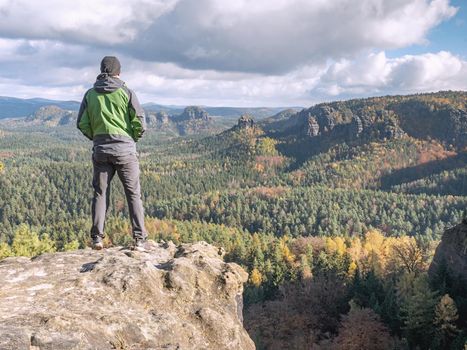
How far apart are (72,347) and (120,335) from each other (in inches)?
52.9

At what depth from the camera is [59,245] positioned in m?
114

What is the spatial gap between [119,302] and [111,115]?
567 cm

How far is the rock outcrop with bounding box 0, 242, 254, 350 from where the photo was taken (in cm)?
875

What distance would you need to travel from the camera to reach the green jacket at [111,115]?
1308 centimetres

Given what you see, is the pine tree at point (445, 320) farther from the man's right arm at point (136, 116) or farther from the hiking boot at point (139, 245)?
the man's right arm at point (136, 116)

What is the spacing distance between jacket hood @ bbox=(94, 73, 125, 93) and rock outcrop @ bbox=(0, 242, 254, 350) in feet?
16.7

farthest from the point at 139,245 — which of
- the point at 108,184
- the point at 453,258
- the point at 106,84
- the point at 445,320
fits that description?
the point at 453,258

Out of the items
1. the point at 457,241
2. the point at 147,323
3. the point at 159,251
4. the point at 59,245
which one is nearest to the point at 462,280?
the point at 457,241

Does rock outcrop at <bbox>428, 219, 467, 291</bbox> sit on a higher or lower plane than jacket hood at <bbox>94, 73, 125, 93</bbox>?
lower

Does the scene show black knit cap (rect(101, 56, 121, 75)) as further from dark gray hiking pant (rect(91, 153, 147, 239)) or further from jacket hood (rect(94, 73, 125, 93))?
dark gray hiking pant (rect(91, 153, 147, 239))

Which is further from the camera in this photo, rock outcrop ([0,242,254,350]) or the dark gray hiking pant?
the dark gray hiking pant

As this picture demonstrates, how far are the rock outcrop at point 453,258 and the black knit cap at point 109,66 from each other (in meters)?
55.1

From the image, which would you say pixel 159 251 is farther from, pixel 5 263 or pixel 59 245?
pixel 59 245

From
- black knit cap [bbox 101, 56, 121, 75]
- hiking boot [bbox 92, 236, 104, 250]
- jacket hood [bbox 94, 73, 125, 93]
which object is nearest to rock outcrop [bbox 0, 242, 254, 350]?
hiking boot [bbox 92, 236, 104, 250]
